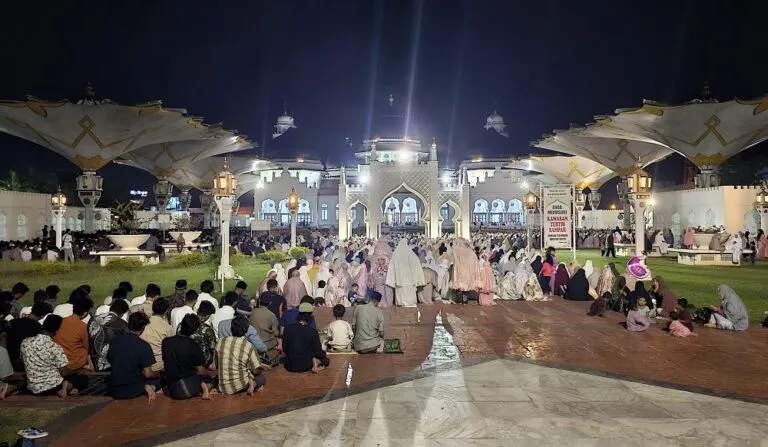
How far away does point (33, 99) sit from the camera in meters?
23.1

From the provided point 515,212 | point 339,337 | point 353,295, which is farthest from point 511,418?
point 515,212

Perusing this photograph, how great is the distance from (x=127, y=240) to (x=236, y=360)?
16.3 metres

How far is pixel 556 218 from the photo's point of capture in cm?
1516

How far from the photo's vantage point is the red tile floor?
4773 millimetres

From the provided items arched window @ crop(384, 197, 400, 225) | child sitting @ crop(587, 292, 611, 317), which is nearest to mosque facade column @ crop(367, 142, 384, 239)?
arched window @ crop(384, 197, 400, 225)

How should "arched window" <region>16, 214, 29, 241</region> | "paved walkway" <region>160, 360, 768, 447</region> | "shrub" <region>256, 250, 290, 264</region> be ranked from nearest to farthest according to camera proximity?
"paved walkway" <region>160, 360, 768, 447</region> < "shrub" <region>256, 250, 290, 264</region> < "arched window" <region>16, 214, 29, 241</region>

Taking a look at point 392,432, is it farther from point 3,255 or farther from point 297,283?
point 3,255

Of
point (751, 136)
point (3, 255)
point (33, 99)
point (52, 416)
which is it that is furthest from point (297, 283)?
point (751, 136)

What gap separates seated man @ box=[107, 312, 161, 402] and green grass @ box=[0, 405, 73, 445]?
0.42 meters

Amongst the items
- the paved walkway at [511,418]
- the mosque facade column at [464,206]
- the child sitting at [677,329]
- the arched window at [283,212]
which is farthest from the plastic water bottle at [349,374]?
the arched window at [283,212]

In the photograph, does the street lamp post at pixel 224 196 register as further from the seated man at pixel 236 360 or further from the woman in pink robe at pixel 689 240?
the woman in pink robe at pixel 689 240

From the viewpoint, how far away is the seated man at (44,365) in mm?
5251

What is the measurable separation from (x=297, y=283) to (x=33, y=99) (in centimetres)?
1917

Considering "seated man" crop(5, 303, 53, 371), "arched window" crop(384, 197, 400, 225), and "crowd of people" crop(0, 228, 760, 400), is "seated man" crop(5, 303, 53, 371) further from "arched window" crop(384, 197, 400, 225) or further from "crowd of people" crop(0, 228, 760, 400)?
"arched window" crop(384, 197, 400, 225)
